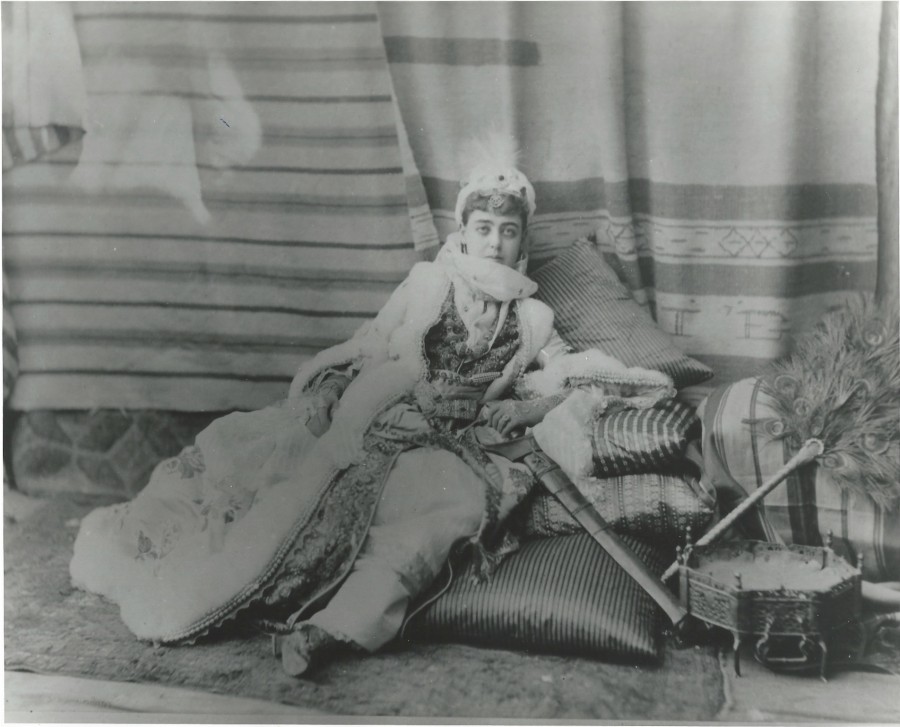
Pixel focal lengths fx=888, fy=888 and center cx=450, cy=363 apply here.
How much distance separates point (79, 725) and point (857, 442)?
174 cm

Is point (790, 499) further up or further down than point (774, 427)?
further down

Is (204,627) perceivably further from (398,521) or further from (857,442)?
(857,442)

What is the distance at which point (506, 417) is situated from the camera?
211 cm

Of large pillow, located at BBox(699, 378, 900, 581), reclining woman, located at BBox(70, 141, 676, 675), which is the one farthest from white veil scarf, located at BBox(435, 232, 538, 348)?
large pillow, located at BBox(699, 378, 900, 581)

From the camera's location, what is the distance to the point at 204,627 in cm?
188

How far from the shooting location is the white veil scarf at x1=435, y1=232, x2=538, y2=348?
2221 mm

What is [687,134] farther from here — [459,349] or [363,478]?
[363,478]

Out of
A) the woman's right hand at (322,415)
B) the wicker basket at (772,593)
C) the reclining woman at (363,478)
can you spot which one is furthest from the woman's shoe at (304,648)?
the wicker basket at (772,593)

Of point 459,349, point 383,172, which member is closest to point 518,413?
point 459,349

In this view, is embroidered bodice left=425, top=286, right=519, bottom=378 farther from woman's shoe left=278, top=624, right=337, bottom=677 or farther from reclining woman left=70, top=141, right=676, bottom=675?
woman's shoe left=278, top=624, right=337, bottom=677

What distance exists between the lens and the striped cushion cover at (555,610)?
179cm

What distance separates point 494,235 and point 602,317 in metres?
0.36

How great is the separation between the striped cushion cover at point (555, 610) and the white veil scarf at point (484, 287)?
0.60 meters

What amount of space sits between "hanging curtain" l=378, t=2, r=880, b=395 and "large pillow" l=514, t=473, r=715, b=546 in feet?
1.96
